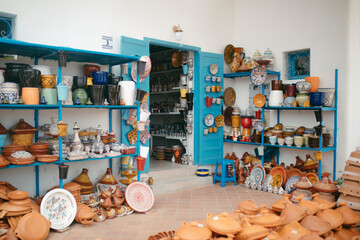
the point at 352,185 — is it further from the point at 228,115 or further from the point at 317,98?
the point at 228,115

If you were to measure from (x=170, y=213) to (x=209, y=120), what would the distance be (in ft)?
8.30

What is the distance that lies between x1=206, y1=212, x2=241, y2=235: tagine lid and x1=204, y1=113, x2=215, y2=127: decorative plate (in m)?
3.78

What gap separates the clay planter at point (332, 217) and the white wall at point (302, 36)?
2.44m

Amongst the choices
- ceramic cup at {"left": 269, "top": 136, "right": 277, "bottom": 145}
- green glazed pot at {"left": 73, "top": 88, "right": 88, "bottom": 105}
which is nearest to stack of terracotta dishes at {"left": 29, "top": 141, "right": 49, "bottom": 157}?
green glazed pot at {"left": 73, "top": 88, "right": 88, "bottom": 105}

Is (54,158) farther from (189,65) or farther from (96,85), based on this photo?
(189,65)

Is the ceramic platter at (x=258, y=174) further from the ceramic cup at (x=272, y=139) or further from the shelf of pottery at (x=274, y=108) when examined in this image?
the ceramic cup at (x=272, y=139)

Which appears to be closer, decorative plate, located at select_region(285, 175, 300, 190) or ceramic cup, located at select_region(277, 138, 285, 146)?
decorative plate, located at select_region(285, 175, 300, 190)

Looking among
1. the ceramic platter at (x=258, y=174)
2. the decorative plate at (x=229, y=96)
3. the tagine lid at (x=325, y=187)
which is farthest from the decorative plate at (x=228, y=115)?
the tagine lid at (x=325, y=187)

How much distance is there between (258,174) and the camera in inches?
233

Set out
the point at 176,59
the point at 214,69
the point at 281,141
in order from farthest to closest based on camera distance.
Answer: the point at 176,59
the point at 214,69
the point at 281,141

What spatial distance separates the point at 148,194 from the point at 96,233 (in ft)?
3.46

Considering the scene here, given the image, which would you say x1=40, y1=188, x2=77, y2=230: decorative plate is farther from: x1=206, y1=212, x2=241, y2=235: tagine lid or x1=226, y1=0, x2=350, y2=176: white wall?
x1=226, y1=0, x2=350, y2=176: white wall

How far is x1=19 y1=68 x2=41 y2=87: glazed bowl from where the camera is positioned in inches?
147

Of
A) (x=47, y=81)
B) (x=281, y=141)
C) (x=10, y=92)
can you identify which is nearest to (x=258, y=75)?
(x=281, y=141)
